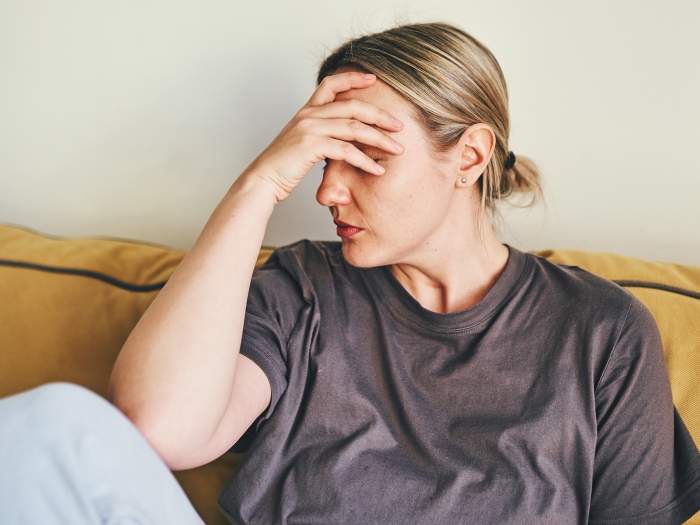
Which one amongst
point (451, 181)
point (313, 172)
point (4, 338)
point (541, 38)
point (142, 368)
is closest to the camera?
point (142, 368)

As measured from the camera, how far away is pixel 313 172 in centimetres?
156

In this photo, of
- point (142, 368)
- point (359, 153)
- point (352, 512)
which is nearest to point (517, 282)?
point (359, 153)

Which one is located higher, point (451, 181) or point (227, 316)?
point (451, 181)

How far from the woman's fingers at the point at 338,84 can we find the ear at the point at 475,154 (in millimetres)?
215

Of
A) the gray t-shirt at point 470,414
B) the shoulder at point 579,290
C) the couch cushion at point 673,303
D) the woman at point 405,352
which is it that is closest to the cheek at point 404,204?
the woman at point 405,352

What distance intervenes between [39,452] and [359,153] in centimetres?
65

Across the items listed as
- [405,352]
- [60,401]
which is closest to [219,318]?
[60,401]

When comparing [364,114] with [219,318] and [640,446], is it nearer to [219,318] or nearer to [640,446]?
[219,318]

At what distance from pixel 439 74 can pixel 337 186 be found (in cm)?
27

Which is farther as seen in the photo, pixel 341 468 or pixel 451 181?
pixel 451 181

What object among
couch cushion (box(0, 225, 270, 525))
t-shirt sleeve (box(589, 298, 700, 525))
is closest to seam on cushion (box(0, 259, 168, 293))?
couch cushion (box(0, 225, 270, 525))

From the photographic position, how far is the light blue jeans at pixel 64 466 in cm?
65

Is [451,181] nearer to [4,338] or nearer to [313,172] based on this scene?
[313,172]

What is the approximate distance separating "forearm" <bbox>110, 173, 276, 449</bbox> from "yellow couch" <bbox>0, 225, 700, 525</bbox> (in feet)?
1.04
